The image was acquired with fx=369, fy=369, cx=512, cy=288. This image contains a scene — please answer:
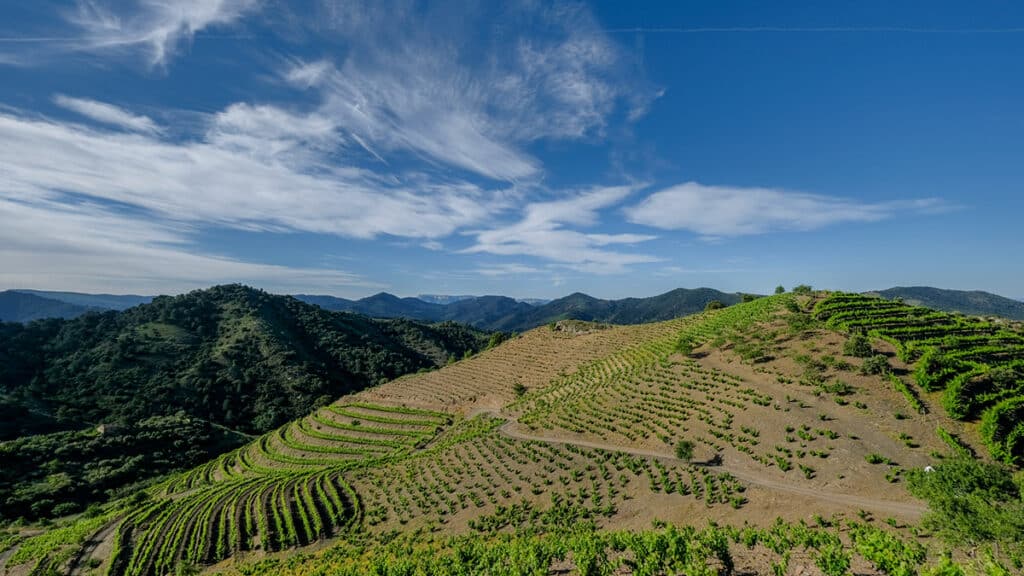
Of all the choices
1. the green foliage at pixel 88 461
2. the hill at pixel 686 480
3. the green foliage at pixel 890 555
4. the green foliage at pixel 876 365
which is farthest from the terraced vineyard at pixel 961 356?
the green foliage at pixel 88 461

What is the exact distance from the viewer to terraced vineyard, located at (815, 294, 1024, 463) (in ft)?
88.1

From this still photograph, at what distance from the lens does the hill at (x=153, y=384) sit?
197 ft

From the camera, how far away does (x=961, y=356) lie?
35.7m

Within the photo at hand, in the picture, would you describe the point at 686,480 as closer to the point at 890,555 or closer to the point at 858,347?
the point at 890,555

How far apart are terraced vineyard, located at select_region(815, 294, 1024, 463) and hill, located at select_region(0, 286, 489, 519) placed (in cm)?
10008

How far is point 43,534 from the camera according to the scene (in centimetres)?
4153

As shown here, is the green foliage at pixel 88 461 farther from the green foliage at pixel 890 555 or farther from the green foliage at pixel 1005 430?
the green foliage at pixel 1005 430

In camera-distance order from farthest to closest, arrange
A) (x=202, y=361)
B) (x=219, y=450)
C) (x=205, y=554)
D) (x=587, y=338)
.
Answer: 1. (x=202, y=361)
2. (x=587, y=338)
3. (x=219, y=450)
4. (x=205, y=554)

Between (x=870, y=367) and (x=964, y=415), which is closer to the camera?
(x=964, y=415)

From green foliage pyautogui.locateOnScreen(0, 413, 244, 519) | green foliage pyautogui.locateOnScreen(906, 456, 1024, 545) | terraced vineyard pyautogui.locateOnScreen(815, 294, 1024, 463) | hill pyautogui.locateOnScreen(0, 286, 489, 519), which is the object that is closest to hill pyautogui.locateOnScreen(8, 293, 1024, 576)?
green foliage pyautogui.locateOnScreen(906, 456, 1024, 545)

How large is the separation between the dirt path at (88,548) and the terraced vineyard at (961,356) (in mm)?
75506

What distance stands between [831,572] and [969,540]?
7.35 meters

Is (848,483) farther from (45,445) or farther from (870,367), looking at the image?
(45,445)

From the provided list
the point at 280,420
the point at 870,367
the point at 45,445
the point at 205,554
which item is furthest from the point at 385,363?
the point at 870,367
